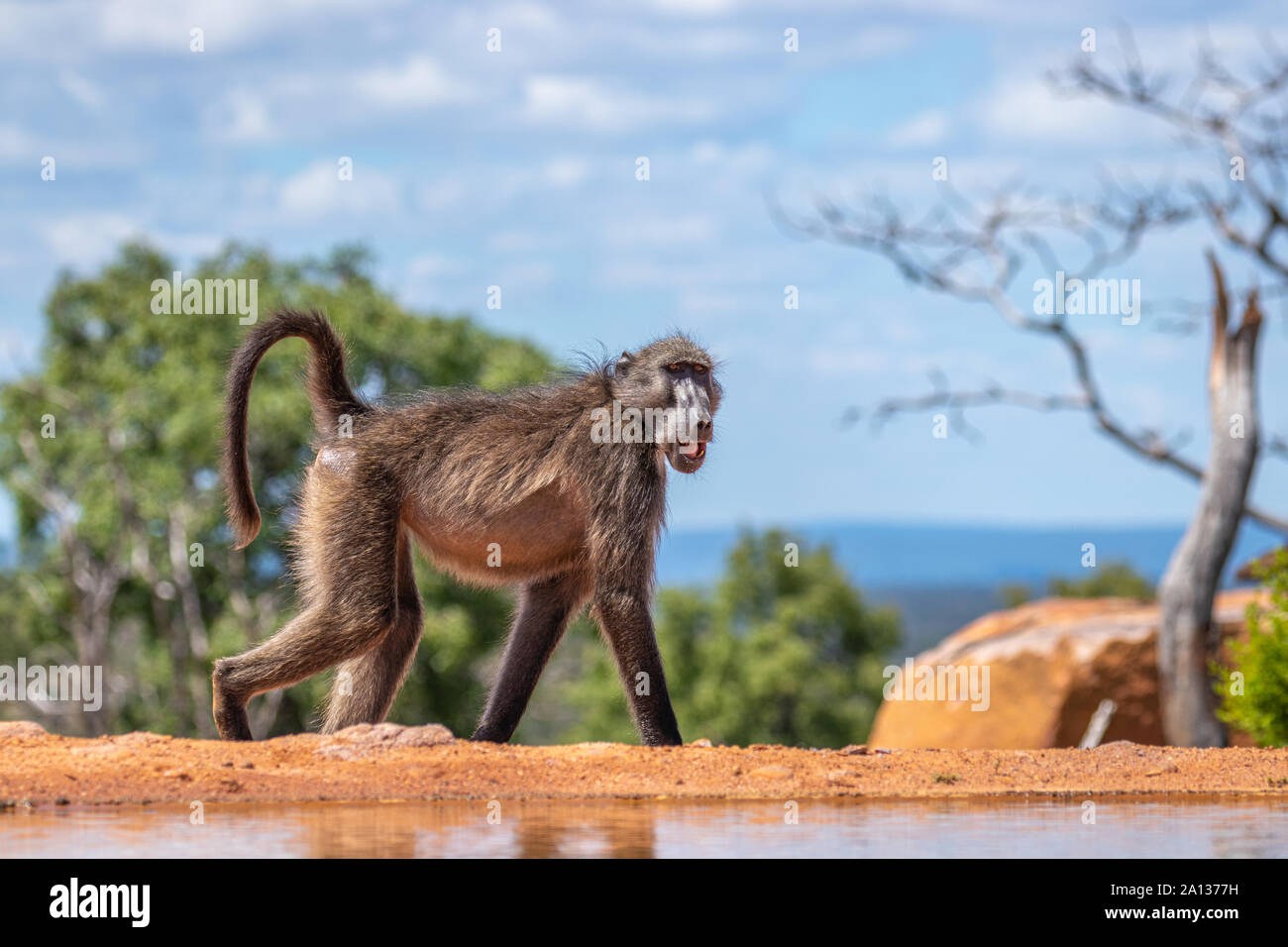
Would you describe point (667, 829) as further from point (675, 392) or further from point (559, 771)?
point (675, 392)

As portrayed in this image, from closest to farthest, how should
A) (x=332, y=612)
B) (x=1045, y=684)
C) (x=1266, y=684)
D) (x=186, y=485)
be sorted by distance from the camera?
(x=332, y=612), (x=1266, y=684), (x=1045, y=684), (x=186, y=485)

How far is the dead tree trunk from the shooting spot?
17.2 metres

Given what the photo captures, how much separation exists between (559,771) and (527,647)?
1770 millimetres

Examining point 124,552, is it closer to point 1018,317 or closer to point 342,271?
point 342,271

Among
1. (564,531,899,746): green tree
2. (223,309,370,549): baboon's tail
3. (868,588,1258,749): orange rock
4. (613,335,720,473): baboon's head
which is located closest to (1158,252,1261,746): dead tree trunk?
(868,588,1258,749): orange rock

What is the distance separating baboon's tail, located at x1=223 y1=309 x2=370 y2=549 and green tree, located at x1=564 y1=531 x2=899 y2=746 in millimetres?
24875

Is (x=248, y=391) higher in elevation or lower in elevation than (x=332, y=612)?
higher

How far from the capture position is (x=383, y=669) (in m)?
7.82

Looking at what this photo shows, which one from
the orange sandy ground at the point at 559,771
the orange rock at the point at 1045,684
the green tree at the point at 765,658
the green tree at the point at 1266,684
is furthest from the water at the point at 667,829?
the green tree at the point at 765,658

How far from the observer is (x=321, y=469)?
7578mm

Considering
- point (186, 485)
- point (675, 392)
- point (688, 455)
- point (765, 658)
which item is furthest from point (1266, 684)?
point (765, 658)

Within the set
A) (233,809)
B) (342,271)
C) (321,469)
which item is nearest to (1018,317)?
(342,271)

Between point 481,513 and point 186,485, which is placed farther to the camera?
point 186,485
